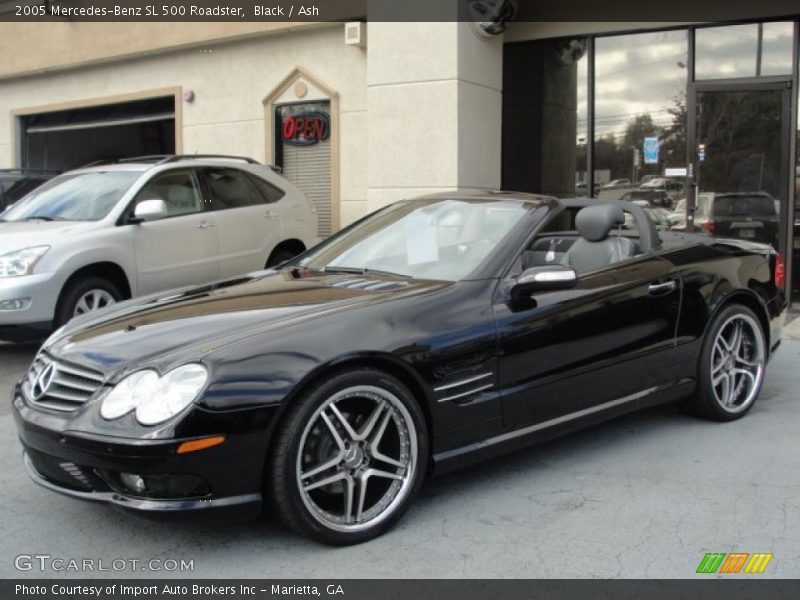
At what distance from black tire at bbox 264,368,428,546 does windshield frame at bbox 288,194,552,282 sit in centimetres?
83

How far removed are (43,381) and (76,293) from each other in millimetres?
3618

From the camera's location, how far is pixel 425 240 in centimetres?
473

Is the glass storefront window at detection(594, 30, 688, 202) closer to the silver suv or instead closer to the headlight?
the silver suv

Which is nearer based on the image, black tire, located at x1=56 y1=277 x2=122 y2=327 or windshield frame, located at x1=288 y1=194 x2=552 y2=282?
windshield frame, located at x1=288 y1=194 x2=552 y2=282

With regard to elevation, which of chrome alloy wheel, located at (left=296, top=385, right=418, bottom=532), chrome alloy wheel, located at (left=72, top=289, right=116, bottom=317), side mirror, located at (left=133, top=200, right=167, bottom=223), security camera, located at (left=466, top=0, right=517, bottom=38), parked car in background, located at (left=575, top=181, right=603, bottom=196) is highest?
security camera, located at (left=466, top=0, right=517, bottom=38)

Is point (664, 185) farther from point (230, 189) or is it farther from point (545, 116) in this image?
point (230, 189)

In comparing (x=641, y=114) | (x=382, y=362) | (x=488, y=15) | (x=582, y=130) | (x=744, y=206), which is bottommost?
(x=382, y=362)

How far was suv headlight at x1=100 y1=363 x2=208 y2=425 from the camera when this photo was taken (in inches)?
128

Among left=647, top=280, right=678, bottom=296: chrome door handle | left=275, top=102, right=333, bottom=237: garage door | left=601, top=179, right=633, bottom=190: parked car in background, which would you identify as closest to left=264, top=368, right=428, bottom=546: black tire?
left=647, top=280, right=678, bottom=296: chrome door handle

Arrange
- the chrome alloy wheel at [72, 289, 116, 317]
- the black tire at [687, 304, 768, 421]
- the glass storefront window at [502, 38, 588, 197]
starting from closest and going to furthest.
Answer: the black tire at [687, 304, 768, 421], the chrome alloy wheel at [72, 289, 116, 317], the glass storefront window at [502, 38, 588, 197]

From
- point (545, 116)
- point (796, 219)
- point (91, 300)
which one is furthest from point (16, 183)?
point (796, 219)

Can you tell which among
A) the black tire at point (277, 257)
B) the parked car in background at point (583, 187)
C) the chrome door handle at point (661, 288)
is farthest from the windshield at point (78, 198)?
the parked car in background at point (583, 187)

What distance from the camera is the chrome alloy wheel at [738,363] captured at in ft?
17.3
